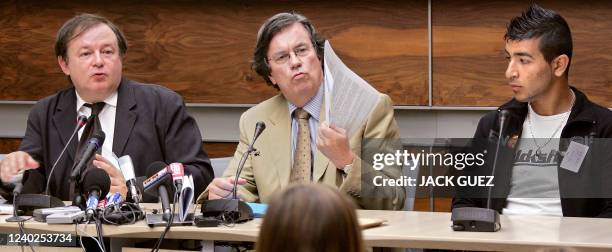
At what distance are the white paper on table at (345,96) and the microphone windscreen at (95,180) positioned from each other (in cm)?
82

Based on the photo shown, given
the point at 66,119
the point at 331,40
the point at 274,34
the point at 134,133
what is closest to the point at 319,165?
the point at 274,34

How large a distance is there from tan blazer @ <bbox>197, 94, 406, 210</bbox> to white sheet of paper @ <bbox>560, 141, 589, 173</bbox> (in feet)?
2.02

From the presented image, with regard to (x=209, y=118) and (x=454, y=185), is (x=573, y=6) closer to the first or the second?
(x=454, y=185)

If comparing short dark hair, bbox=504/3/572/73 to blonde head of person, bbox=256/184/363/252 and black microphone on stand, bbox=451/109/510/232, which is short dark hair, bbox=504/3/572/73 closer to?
black microphone on stand, bbox=451/109/510/232

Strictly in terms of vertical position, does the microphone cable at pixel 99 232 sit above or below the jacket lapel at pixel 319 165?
below

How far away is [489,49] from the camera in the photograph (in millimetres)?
5238

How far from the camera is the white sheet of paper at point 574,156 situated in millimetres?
3887

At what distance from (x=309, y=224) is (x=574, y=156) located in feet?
7.61

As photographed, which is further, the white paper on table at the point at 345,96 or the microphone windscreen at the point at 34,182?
the microphone windscreen at the point at 34,182

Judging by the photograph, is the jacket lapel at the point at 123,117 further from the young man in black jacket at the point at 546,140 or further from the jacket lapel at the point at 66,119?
the young man in black jacket at the point at 546,140

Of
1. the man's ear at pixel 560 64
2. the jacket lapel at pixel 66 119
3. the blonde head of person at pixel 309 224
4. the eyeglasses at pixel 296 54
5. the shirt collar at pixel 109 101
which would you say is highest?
the eyeglasses at pixel 296 54

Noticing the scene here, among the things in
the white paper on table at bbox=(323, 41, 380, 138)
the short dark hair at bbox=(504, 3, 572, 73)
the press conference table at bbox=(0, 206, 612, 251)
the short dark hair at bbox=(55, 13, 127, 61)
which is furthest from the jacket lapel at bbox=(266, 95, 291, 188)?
the short dark hair at bbox=(504, 3, 572, 73)

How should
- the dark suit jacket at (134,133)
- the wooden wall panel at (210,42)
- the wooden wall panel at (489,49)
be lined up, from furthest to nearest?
the wooden wall panel at (210,42), the wooden wall panel at (489,49), the dark suit jacket at (134,133)

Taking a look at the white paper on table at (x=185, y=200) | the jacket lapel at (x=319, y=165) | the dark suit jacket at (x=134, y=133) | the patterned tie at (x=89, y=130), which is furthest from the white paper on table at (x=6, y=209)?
the jacket lapel at (x=319, y=165)
